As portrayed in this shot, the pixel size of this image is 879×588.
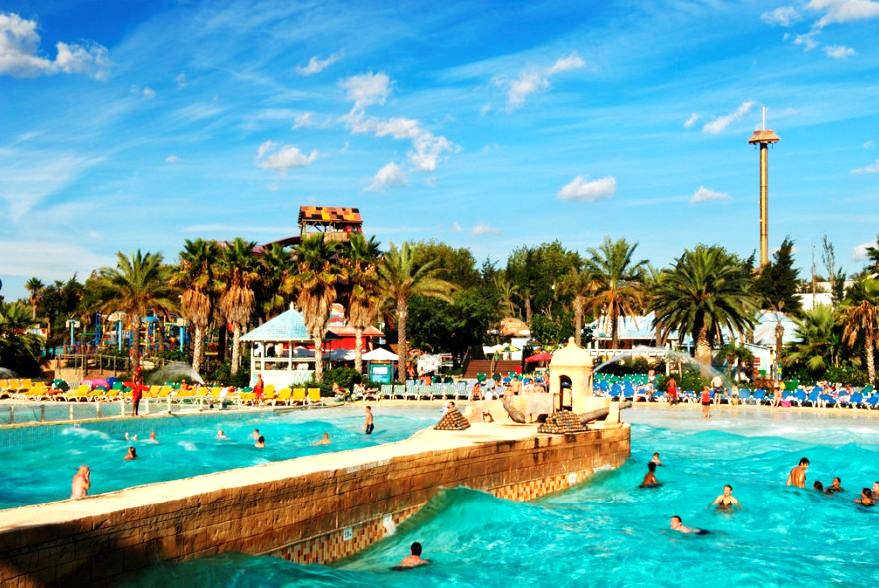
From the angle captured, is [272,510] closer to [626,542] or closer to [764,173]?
[626,542]

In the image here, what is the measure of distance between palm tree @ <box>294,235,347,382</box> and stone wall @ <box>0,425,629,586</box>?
73.4 ft

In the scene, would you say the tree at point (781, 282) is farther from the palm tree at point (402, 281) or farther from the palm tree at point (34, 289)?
the palm tree at point (34, 289)

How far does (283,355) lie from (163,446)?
59.0 feet

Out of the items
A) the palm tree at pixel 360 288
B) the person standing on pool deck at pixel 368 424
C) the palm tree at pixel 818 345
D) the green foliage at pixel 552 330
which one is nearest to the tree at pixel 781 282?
the green foliage at pixel 552 330

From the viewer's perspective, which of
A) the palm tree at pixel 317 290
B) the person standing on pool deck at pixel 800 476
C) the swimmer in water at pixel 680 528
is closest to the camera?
the swimmer in water at pixel 680 528

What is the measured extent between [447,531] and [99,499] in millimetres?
6416

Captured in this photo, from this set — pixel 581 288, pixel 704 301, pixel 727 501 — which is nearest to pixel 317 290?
pixel 704 301

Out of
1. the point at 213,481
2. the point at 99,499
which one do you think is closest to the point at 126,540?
the point at 99,499

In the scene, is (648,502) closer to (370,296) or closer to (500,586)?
(500,586)

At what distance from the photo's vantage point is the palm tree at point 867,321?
38125 mm

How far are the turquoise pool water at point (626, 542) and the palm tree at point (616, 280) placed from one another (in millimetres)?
26931

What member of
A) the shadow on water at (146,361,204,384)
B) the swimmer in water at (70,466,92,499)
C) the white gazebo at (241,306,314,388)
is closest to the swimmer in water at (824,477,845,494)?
the swimmer in water at (70,466,92,499)

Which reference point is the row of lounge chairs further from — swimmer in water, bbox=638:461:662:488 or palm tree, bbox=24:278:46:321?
palm tree, bbox=24:278:46:321

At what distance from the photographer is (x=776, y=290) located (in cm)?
7438
